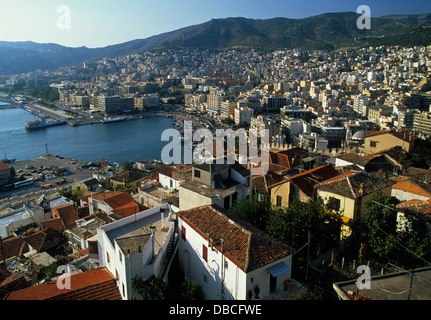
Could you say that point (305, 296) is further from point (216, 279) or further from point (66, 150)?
point (66, 150)

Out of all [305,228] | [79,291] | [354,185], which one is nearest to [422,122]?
[354,185]

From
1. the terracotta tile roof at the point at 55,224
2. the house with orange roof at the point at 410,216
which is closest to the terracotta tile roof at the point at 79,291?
the house with orange roof at the point at 410,216

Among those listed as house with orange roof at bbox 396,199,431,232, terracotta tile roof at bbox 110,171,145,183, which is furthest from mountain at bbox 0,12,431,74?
house with orange roof at bbox 396,199,431,232

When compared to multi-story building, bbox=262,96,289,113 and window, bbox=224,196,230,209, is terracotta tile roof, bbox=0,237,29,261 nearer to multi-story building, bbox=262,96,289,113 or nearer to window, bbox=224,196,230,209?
window, bbox=224,196,230,209

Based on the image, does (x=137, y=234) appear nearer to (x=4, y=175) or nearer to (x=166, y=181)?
(x=166, y=181)

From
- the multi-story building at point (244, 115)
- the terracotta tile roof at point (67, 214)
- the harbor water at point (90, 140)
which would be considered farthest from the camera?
the multi-story building at point (244, 115)

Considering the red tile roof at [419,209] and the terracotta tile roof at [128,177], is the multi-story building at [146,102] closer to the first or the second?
the terracotta tile roof at [128,177]
